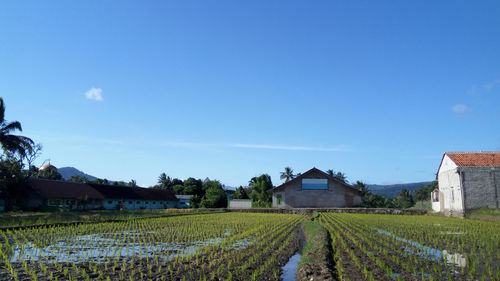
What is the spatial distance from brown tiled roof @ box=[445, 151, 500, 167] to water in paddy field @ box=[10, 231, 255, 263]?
66.3 feet

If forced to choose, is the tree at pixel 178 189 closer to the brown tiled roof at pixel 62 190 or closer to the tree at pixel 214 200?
the tree at pixel 214 200

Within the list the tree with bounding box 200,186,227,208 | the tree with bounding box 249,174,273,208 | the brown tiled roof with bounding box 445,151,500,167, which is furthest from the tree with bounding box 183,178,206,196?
the brown tiled roof with bounding box 445,151,500,167

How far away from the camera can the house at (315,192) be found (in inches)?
1463

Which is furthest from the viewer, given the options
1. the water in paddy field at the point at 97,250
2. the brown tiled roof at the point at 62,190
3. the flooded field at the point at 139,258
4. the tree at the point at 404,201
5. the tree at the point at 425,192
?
the tree at the point at 425,192

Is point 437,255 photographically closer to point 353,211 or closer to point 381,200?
point 353,211

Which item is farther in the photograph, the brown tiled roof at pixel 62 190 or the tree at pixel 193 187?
the tree at pixel 193 187

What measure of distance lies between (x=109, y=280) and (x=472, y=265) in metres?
7.82

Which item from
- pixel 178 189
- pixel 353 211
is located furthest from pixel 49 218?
pixel 178 189

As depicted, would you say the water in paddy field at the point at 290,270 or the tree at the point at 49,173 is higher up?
the tree at the point at 49,173

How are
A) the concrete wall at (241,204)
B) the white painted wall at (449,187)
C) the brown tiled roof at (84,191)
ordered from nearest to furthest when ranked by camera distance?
the white painted wall at (449,187), the brown tiled roof at (84,191), the concrete wall at (241,204)

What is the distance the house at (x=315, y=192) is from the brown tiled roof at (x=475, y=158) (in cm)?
1303

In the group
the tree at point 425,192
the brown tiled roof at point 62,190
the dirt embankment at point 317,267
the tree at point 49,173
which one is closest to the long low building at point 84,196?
the brown tiled roof at point 62,190

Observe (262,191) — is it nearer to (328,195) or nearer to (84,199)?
(328,195)

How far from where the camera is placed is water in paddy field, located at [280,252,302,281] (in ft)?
23.6
